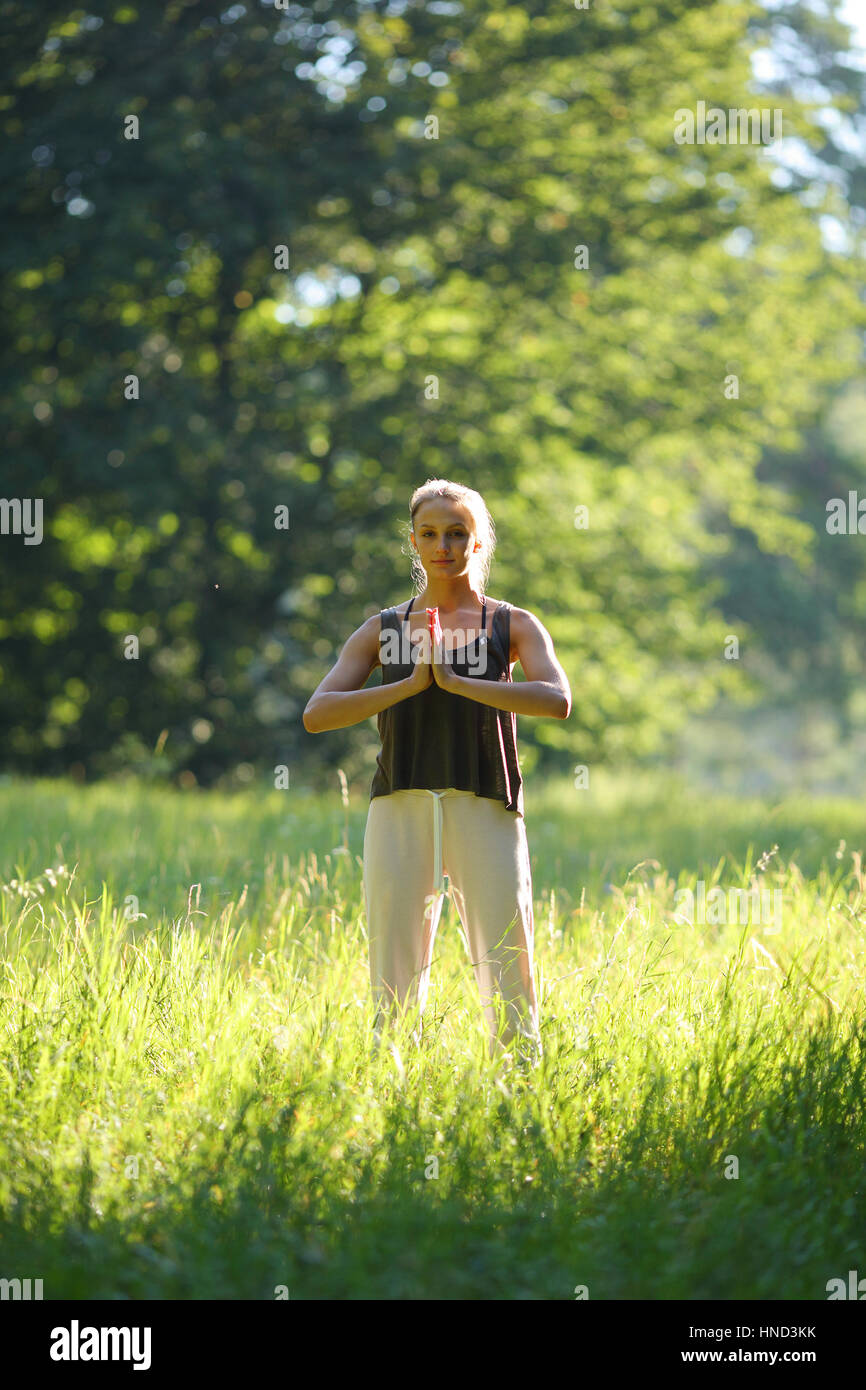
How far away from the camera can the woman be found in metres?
3.82

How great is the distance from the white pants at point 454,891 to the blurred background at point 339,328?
9102 mm

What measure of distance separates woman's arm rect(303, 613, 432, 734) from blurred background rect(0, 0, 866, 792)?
8967 mm

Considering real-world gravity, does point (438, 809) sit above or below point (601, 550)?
below

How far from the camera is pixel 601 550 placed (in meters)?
17.2

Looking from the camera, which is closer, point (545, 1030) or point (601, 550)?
point (545, 1030)

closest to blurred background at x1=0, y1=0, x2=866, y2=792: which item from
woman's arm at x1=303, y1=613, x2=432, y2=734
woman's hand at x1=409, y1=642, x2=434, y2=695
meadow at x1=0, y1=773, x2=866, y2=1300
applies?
meadow at x1=0, y1=773, x2=866, y2=1300

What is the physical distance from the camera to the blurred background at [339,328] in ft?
42.1

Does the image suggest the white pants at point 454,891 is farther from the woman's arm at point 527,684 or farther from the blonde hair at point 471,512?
the blonde hair at point 471,512

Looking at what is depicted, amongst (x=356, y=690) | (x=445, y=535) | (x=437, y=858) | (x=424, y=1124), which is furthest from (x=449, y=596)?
(x=424, y=1124)

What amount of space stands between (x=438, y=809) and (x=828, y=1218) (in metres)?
1.53
